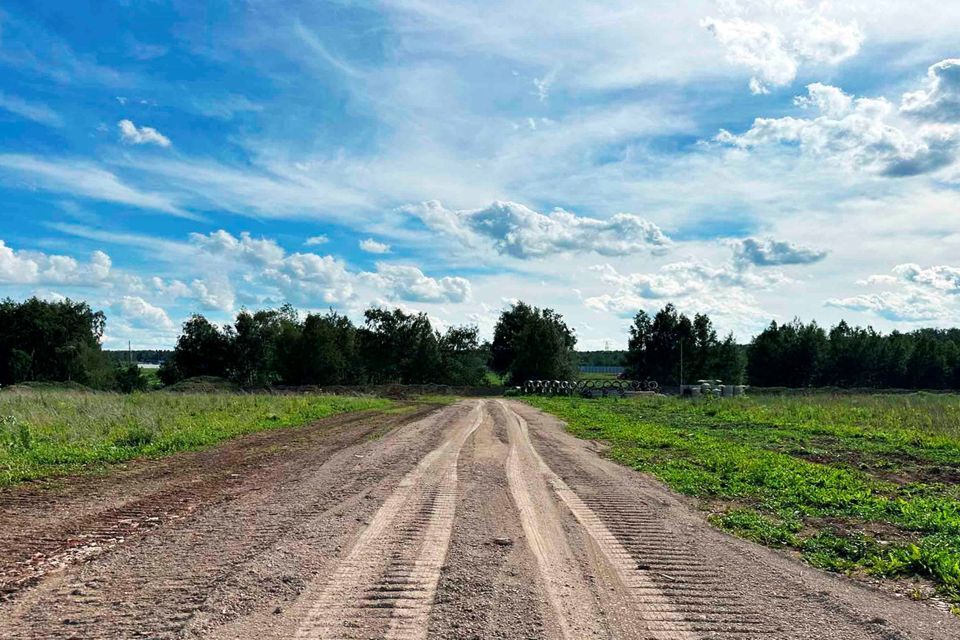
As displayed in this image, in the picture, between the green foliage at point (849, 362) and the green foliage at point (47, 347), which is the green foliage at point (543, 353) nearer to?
the green foliage at point (849, 362)

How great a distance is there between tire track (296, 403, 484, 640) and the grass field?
3728mm

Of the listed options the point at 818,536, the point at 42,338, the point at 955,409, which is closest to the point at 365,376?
the point at 42,338

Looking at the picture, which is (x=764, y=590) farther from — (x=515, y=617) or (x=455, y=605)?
(x=455, y=605)

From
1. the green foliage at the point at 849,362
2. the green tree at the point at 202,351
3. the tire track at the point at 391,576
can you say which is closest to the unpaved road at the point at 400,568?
the tire track at the point at 391,576

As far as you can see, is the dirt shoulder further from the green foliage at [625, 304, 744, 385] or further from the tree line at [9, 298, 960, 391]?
the green foliage at [625, 304, 744, 385]

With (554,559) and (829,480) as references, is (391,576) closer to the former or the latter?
(554,559)

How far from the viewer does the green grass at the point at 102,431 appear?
1209 cm

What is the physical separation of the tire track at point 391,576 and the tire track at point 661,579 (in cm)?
121

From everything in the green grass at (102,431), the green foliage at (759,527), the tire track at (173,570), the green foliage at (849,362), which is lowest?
the green grass at (102,431)

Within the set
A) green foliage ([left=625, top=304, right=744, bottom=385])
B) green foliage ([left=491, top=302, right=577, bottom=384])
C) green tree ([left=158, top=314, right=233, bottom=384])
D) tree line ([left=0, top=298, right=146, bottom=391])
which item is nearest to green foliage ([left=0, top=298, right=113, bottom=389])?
tree line ([left=0, top=298, right=146, bottom=391])

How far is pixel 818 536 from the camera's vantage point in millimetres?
7652

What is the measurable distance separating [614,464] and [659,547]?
6.99 meters

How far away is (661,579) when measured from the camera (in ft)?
19.1

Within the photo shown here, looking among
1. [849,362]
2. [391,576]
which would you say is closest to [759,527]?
[391,576]
